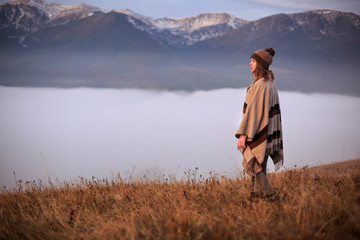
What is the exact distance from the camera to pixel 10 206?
18.1 feet

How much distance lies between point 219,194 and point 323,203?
71.7 inches

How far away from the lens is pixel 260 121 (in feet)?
14.7

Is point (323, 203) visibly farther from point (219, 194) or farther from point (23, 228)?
point (23, 228)

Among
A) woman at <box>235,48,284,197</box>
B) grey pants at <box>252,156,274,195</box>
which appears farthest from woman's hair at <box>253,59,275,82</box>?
grey pants at <box>252,156,274,195</box>

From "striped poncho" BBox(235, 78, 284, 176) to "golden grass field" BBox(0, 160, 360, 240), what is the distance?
2.26 feet

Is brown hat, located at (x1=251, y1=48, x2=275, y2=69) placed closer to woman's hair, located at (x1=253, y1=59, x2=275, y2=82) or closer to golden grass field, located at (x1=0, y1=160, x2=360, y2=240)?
woman's hair, located at (x1=253, y1=59, x2=275, y2=82)

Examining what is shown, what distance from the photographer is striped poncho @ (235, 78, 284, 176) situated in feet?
14.5

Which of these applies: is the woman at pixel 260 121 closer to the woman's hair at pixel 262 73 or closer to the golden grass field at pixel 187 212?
the woman's hair at pixel 262 73

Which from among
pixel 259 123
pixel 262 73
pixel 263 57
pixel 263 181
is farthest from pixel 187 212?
pixel 263 57

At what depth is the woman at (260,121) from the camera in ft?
14.5

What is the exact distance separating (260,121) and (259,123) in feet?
0.12

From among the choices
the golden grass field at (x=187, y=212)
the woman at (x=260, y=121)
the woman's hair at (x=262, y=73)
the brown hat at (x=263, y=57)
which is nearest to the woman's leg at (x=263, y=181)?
the woman at (x=260, y=121)

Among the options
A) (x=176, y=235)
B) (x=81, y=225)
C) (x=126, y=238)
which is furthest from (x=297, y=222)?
(x=81, y=225)

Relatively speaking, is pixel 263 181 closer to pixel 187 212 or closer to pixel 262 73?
pixel 187 212
